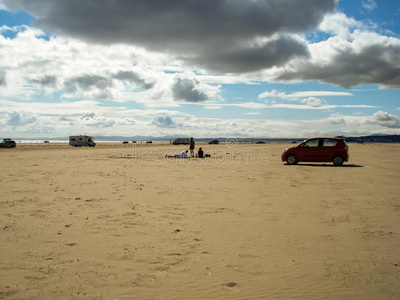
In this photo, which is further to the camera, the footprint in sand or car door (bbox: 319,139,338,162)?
car door (bbox: 319,139,338,162)

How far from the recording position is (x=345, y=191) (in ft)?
34.5

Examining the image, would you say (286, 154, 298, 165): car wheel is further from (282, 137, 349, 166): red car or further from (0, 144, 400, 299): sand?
(0, 144, 400, 299): sand

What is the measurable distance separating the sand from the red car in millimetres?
9295

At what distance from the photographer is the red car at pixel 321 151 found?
754 inches

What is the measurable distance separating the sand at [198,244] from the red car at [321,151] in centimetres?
929

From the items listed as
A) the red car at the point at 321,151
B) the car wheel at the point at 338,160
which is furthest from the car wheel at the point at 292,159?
the car wheel at the point at 338,160

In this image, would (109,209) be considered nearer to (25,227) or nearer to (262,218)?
(25,227)

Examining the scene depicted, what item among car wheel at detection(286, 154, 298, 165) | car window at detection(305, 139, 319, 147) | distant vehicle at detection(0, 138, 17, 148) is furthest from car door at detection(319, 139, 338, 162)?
distant vehicle at detection(0, 138, 17, 148)

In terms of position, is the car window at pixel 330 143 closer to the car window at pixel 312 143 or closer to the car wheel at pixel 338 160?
the car window at pixel 312 143

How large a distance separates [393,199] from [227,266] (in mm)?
7308

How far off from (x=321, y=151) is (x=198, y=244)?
16355 mm

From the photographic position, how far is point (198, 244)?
5.41 m

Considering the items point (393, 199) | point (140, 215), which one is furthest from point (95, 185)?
point (393, 199)

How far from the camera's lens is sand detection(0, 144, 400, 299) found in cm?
392
